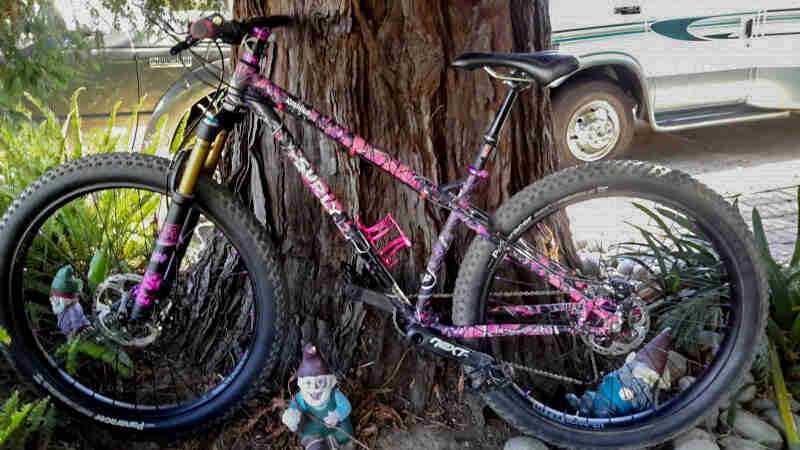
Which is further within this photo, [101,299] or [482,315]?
[101,299]

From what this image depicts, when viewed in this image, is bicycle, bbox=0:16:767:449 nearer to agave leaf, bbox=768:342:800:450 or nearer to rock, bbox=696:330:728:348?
rock, bbox=696:330:728:348

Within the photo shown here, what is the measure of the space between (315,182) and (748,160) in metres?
5.36

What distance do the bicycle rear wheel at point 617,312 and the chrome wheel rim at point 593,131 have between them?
2.63 meters

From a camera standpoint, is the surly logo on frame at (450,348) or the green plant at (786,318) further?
Answer: the green plant at (786,318)

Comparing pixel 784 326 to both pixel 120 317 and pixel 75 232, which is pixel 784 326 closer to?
pixel 120 317

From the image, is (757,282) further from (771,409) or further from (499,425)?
(499,425)

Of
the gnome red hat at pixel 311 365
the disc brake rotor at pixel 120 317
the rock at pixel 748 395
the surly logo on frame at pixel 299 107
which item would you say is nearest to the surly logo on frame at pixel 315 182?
the surly logo on frame at pixel 299 107

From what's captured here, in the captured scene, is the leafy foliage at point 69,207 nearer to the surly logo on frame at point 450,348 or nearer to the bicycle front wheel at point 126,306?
the bicycle front wheel at point 126,306

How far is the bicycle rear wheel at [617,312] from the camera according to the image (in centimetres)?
205

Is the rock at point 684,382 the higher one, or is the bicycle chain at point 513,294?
the bicycle chain at point 513,294

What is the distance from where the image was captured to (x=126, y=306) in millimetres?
2271

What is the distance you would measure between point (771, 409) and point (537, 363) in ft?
3.07

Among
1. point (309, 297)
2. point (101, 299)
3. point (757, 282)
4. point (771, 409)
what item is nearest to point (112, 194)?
point (101, 299)

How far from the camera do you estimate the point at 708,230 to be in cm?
210
